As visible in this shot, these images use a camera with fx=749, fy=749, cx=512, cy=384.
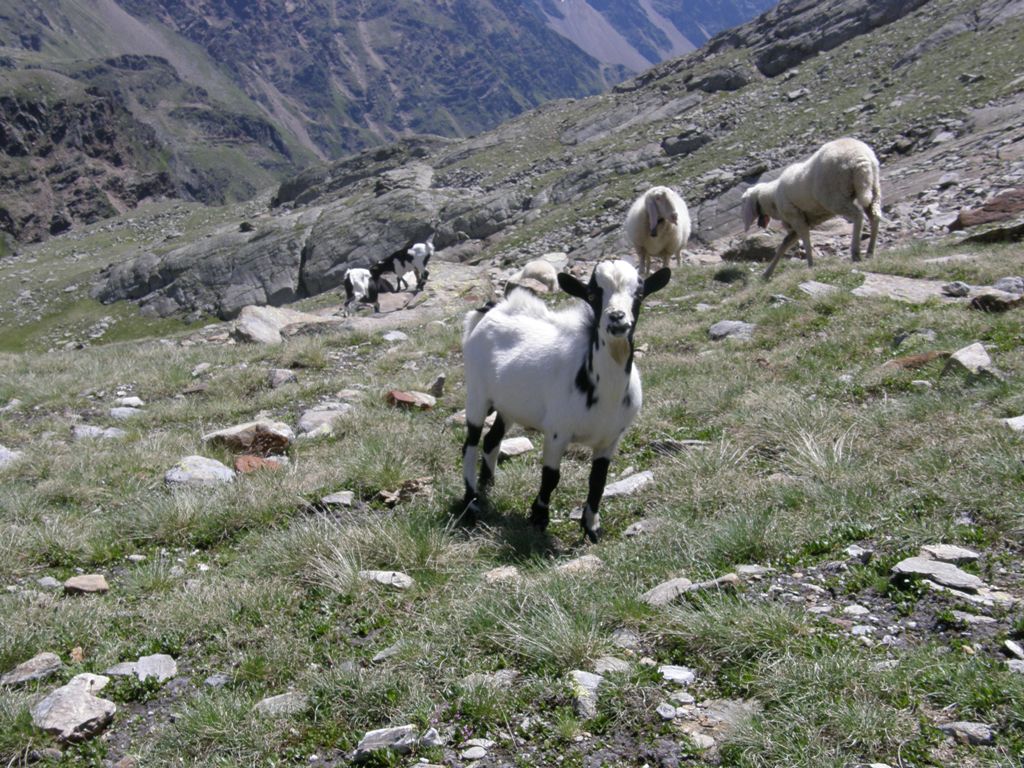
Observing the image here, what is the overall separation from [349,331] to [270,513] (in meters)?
9.37

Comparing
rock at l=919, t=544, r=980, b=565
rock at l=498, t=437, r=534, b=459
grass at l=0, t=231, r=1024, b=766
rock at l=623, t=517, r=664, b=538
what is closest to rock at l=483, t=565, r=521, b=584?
grass at l=0, t=231, r=1024, b=766

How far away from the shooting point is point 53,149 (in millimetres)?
158750

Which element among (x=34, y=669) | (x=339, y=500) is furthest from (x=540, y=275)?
(x=34, y=669)

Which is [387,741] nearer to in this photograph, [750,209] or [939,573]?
[939,573]

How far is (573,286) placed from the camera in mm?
5320

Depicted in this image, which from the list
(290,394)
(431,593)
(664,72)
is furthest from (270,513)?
(664,72)

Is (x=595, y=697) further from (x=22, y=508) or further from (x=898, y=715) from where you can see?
(x=22, y=508)

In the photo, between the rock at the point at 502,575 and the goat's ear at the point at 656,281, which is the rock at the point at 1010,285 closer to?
the goat's ear at the point at 656,281

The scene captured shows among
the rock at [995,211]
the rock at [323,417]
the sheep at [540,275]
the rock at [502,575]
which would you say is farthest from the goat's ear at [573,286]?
the rock at [995,211]

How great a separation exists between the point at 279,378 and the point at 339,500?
5.50 metres

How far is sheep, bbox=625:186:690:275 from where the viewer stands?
1667 centimetres

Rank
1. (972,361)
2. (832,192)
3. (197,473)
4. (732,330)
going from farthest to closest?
(832,192) → (732,330) → (197,473) → (972,361)

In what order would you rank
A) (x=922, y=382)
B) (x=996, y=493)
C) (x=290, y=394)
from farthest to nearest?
(x=290, y=394) → (x=922, y=382) → (x=996, y=493)

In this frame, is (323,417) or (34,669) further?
(323,417)
